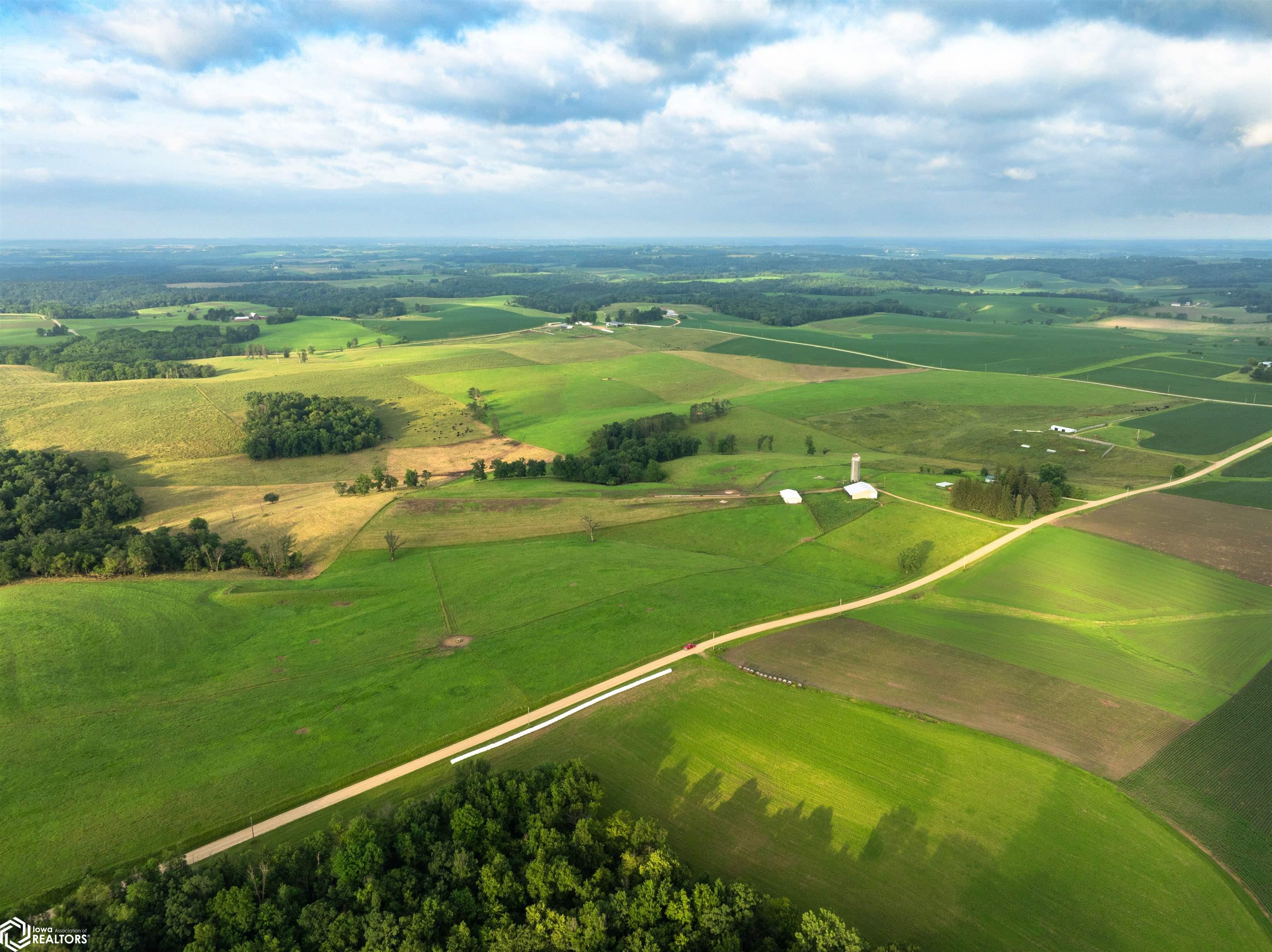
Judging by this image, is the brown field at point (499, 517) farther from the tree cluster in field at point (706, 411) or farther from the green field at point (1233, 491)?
the green field at point (1233, 491)

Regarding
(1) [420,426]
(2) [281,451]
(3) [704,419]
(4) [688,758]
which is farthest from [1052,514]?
(2) [281,451]

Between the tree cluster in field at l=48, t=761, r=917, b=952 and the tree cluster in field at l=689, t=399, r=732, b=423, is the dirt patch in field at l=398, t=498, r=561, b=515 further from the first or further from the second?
the tree cluster in field at l=48, t=761, r=917, b=952

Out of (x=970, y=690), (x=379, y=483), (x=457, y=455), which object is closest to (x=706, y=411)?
(x=457, y=455)

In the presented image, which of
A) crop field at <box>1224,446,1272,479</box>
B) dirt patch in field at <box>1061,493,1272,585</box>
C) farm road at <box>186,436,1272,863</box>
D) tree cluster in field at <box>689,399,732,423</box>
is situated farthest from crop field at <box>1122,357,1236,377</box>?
tree cluster in field at <box>689,399,732,423</box>

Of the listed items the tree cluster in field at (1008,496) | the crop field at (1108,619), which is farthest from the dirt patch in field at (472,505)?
the tree cluster in field at (1008,496)

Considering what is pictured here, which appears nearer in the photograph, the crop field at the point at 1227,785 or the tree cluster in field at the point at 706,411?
the crop field at the point at 1227,785

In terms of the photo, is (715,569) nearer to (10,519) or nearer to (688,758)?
(688,758)
